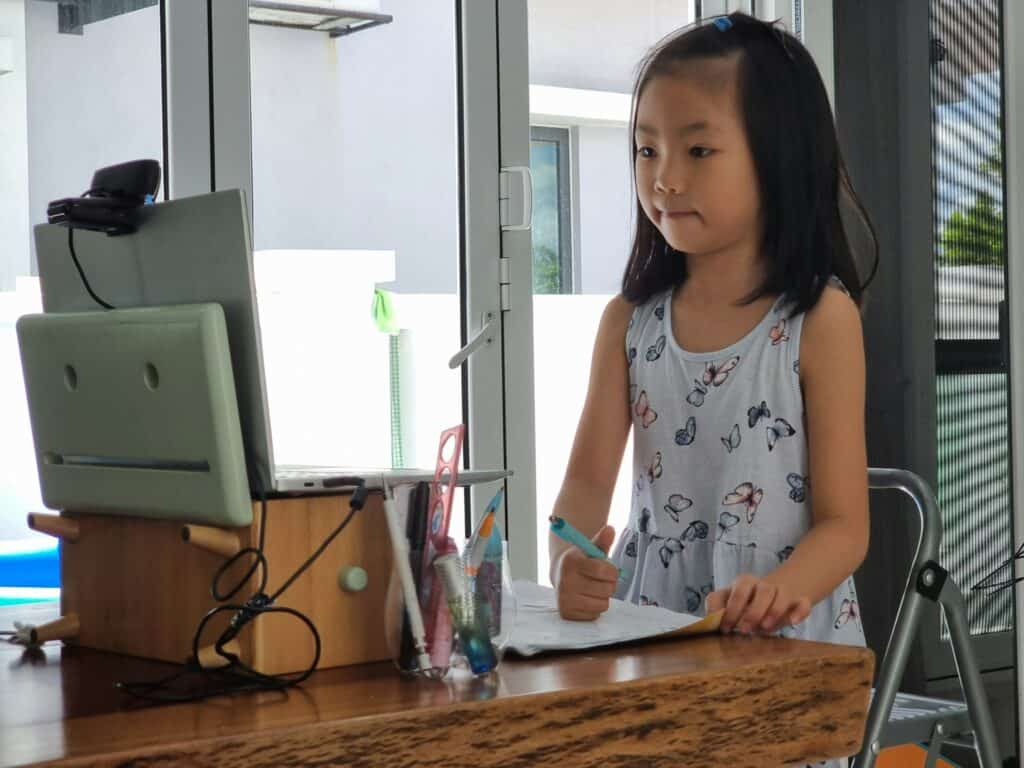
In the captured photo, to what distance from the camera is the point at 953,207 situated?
9.13ft

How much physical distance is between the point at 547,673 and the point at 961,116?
2.12 m

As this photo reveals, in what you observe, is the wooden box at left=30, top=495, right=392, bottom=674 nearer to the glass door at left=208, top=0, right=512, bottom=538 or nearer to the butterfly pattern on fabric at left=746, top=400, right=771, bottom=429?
the butterfly pattern on fabric at left=746, top=400, right=771, bottom=429

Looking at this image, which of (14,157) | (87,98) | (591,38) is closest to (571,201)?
(591,38)

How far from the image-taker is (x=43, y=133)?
2299 millimetres

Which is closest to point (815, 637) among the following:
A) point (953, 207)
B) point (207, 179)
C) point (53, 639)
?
point (53, 639)

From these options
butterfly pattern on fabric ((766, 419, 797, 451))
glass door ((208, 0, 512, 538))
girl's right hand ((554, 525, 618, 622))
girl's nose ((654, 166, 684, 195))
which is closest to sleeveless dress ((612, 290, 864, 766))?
butterfly pattern on fabric ((766, 419, 797, 451))

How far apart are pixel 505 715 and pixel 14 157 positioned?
1728 millimetres

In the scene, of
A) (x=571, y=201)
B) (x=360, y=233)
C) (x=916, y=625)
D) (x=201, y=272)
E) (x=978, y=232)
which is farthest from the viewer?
(x=571, y=201)

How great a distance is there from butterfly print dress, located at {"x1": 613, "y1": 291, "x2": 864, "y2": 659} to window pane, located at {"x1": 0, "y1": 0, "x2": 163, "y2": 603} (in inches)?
46.5

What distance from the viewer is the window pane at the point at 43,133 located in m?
2.28

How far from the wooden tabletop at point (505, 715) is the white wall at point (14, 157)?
1.31 meters

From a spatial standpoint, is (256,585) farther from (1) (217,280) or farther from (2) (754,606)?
(2) (754,606)

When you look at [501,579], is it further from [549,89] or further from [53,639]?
[549,89]

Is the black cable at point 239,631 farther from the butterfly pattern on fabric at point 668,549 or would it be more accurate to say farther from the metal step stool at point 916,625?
the metal step stool at point 916,625
